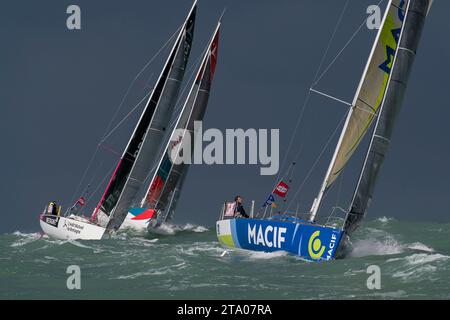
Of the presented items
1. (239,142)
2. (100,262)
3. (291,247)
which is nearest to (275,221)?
(291,247)

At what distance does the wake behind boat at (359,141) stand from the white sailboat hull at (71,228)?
570cm

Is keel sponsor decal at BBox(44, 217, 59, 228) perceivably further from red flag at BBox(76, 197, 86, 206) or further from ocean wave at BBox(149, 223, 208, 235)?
ocean wave at BBox(149, 223, 208, 235)

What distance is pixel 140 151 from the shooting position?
1158 inches

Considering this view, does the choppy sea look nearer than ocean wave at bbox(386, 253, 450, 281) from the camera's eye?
Yes

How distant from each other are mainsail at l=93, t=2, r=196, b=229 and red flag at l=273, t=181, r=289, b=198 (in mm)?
7197

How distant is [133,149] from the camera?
29547 mm

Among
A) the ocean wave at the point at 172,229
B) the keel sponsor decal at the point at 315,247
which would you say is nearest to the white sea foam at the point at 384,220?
the ocean wave at the point at 172,229

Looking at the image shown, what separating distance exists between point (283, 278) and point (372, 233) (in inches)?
600

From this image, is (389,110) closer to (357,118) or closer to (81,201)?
(357,118)

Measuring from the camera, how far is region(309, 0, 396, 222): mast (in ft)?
72.4

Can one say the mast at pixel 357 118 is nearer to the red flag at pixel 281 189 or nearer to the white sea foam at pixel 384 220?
the red flag at pixel 281 189

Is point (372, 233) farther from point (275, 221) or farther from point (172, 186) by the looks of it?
point (275, 221)

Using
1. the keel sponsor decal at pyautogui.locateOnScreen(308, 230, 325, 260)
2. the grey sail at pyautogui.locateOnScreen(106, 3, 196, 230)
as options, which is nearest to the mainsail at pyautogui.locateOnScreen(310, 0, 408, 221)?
the keel sponsor decal at pyautogui.locateOnScreen(308, 230, 325, 260)
